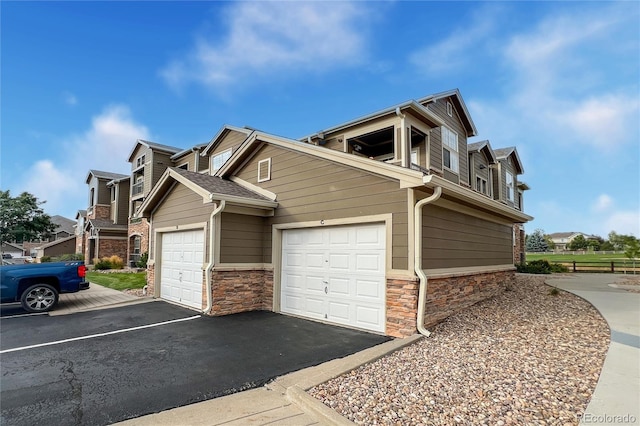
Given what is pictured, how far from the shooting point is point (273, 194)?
905 cm

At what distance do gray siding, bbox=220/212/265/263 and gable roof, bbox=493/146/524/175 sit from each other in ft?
57.0

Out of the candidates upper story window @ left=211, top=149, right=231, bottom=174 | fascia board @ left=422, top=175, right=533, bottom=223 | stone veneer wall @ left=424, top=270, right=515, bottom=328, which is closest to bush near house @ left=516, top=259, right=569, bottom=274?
fascia board @ left=422, top=175, right=533, bottom=223

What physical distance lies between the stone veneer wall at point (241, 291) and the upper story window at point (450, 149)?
8217 millimetres

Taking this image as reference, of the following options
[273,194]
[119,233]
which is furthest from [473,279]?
[119,233]

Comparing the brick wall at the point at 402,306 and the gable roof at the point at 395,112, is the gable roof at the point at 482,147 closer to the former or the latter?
the gable roof at the point at 395,112

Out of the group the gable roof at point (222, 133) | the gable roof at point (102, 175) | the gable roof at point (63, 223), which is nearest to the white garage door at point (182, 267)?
the gable roof at point (222, 133)

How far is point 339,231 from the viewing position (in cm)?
739

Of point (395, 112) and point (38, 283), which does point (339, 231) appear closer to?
point (395, 112)

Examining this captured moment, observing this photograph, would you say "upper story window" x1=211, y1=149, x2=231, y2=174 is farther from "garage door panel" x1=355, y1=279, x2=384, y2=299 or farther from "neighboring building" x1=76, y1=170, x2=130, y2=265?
"garage door panel" x1=355, y1=279, x2=384, y2=299

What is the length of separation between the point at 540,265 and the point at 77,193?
4081cm

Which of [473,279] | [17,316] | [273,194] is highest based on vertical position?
[273,194]

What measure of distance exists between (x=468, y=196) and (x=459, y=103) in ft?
25.7

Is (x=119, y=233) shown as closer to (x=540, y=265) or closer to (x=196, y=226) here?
(x=196, y=226)

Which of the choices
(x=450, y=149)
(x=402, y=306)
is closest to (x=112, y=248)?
(x=450, y=149)
